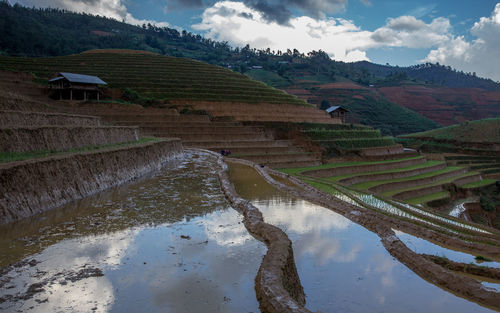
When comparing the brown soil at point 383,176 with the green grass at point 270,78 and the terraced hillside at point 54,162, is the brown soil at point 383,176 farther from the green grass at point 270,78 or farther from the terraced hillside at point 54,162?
the green grass at point 270,78

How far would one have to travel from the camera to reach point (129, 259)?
4.45 metres

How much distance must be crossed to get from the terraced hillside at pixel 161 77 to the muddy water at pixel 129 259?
26046 mm

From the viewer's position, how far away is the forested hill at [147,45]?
5743cm

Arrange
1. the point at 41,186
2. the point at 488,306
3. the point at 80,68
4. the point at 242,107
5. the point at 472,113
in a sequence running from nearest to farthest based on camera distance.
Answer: the point at 488,306 < the point at 41,186 < the point at 242,107 < the point at 80,68 < the point at 472,113

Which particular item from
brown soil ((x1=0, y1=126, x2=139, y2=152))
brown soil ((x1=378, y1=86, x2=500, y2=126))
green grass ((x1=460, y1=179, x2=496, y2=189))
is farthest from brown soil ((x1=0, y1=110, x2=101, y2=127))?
brown soil ((x1=378, y1=86, x2=500, y2=126))

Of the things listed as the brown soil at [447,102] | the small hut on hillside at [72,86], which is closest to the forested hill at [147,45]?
the brown soil at [447,102]

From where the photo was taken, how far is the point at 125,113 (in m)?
26.3

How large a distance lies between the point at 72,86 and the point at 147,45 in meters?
69.5

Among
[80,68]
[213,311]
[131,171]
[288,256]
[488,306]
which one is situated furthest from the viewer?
[80,68]

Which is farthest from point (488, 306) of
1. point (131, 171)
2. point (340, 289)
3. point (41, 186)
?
point (131, 171)

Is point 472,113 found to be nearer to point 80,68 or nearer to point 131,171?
point 80,68

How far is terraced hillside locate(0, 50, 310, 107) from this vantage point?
33625 mm

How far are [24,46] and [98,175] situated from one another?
59562 mm

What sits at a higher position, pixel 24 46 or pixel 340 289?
pixel 24 46
